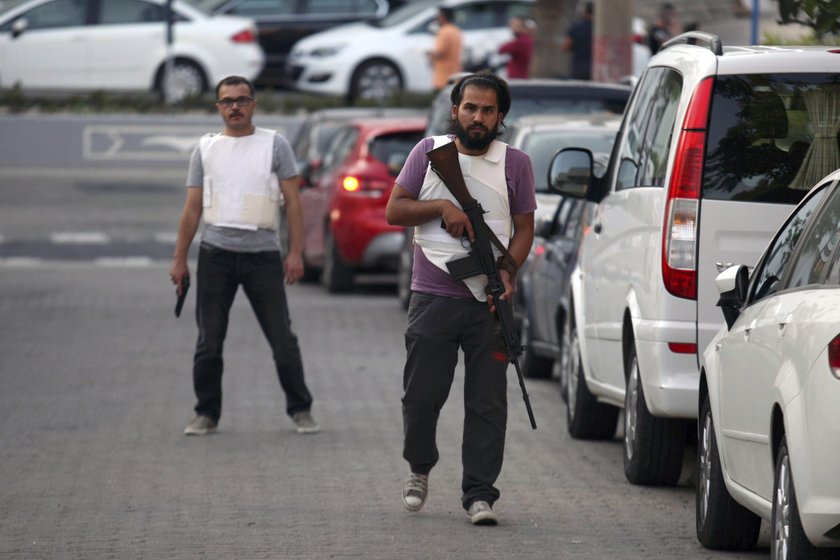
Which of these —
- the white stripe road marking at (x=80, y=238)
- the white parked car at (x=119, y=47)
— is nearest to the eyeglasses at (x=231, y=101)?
the white stripe road marking at (x=80, y=238)

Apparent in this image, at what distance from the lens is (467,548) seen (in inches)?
288

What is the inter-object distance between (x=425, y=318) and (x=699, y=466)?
1282 millimetres

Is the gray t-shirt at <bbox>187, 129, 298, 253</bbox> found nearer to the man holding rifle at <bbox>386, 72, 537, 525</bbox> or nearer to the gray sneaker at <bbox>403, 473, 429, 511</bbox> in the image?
the man holding rifle at <bbox>386, 72, 537, 525</bbox>

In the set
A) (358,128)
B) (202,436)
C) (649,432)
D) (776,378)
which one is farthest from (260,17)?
(776,378)

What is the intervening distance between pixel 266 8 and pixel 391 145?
14269 mm

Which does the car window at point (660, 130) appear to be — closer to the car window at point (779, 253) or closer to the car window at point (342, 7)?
the car window at point (779, 253)

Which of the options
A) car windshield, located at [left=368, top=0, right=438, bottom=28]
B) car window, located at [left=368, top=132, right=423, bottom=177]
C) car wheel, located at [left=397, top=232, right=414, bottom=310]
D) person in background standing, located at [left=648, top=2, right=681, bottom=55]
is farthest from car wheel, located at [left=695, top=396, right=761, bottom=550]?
car windshield, located at [left=368, top=0, right=438, bottom=28]

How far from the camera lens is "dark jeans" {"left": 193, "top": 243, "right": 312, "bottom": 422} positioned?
10.4 metres

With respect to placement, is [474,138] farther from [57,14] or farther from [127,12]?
[57,14]

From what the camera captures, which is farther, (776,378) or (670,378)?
(670,378)

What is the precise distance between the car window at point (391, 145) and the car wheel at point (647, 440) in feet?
30.6

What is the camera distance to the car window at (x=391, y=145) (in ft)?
59.4

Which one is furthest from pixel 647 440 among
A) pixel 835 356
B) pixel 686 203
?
pixel 835 356

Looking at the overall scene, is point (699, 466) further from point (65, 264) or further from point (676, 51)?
point (65, 264)
